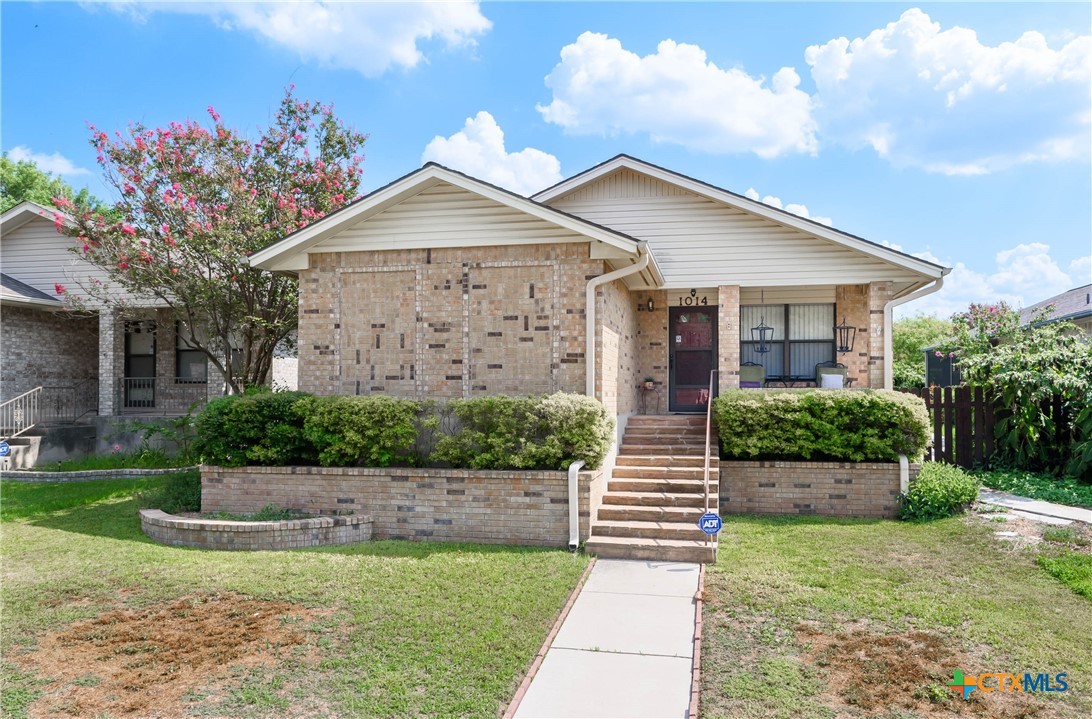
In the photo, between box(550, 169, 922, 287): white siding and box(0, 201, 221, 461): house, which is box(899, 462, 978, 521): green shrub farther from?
box(0, 201, 221, 461): house

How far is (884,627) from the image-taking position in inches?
200

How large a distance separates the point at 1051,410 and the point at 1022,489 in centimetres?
193

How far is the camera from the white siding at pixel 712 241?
1126 cm

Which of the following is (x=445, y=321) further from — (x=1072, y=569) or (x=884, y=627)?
(x=1072, y=569)

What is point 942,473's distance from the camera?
9.00 metres

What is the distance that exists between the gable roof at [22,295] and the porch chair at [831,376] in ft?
56.2

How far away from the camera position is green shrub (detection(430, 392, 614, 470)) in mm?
7824

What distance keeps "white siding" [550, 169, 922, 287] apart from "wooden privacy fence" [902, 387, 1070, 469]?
236cm

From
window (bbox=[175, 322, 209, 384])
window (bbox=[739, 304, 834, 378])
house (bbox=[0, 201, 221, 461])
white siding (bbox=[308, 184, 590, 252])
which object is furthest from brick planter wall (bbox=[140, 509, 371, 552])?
window (bbox=[175, 322, 209, 384])

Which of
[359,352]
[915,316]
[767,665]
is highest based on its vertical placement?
[915,316]

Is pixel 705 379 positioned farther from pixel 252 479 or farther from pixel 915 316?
pixel 915 316

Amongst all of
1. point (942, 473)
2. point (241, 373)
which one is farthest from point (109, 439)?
point (942, 473)

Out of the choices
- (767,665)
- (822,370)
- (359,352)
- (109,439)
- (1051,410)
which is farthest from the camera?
(109,439)

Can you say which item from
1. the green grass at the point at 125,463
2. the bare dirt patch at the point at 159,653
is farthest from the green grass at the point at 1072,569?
the green grass at the point at 125,463
